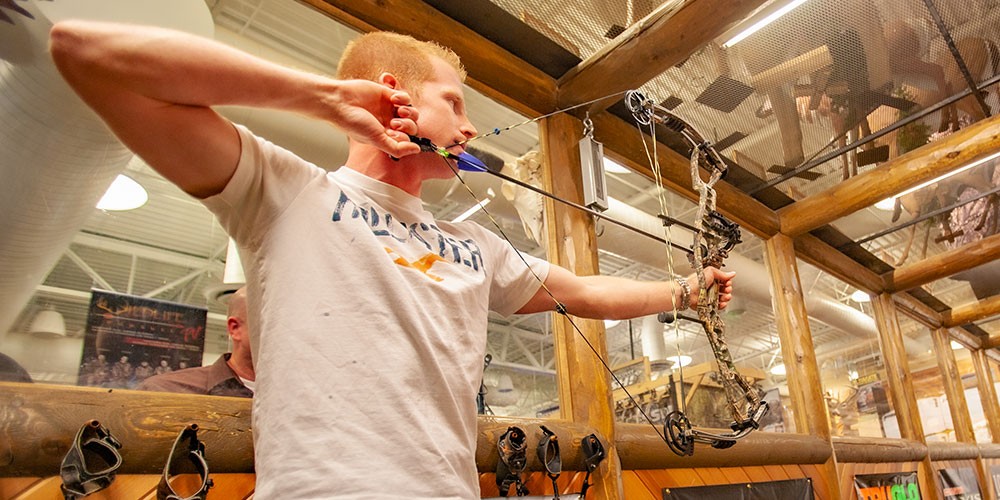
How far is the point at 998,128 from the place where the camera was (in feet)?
10.1

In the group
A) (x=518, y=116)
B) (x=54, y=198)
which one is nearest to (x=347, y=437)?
(x=54, y=198)

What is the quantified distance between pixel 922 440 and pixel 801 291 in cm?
189

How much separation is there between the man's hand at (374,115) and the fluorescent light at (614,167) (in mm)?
1894

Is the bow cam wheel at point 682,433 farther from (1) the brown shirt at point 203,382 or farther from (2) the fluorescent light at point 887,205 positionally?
(2) the fluorescent light at point 887,205

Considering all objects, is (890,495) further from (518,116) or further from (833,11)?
(518,116)

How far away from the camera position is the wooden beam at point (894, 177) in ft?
10.3

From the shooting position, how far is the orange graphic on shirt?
37.1 inches

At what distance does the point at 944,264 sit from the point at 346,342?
5061mm

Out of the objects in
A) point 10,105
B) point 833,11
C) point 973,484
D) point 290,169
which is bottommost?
point 973,484

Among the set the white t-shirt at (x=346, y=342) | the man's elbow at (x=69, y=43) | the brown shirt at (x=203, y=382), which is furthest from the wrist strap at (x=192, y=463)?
the man's elbow at (x=69, y=43)

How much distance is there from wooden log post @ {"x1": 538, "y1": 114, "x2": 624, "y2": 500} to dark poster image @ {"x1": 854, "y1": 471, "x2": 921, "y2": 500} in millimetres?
2209

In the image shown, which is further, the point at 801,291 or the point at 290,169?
the point at 801,291

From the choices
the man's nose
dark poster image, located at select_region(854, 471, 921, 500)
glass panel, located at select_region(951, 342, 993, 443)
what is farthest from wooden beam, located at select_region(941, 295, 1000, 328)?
the man's nose

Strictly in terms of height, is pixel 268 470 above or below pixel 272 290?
below
